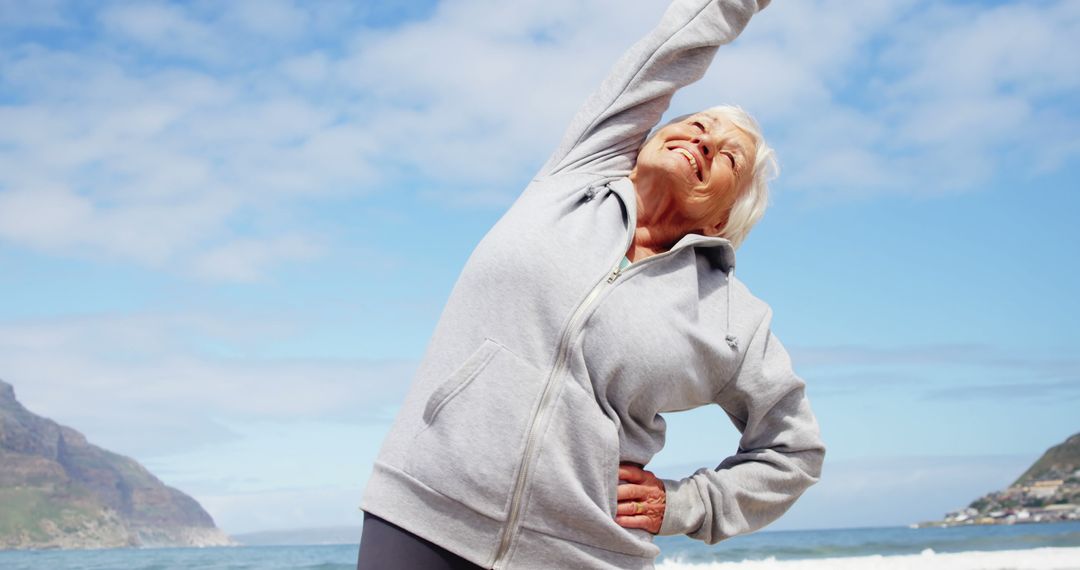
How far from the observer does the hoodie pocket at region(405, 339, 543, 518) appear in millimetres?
1958

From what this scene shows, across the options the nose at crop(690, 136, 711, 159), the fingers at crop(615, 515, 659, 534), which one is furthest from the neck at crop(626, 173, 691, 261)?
the fingers at crop(615, 515, 659, 534)

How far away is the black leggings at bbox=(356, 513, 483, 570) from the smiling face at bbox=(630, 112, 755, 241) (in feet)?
3.07

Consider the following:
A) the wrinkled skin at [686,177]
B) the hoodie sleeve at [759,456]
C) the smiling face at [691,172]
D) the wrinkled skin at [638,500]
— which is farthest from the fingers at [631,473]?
the smiling face at [691,172]

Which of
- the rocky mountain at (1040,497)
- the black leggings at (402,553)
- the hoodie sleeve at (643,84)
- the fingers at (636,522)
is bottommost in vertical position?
the black leggings at (402,553)

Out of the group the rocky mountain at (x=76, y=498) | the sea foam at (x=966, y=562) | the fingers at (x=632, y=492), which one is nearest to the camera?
the fingers at (x=632, y=492)

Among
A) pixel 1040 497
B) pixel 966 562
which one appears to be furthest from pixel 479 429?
pixel 1040 497

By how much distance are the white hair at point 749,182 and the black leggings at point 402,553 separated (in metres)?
1.07

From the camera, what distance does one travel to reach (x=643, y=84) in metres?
2.45

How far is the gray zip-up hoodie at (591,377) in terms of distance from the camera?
1.99 meters

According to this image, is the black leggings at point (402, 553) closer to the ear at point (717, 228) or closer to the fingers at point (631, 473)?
the fingers at point (631, 473)

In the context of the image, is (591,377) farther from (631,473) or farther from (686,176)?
(686,176)

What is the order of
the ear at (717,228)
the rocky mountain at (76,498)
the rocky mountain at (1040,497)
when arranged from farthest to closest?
the rocky mountain at (76,498) → the rocky mountain at (1040,497) → the ear at (717,228)

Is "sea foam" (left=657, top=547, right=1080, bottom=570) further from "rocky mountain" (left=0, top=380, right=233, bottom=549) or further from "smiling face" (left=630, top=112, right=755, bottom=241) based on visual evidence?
"rocky mountain" (left=0, top=380, right=233, bottom=549)

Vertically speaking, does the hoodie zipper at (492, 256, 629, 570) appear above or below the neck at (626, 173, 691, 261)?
below
